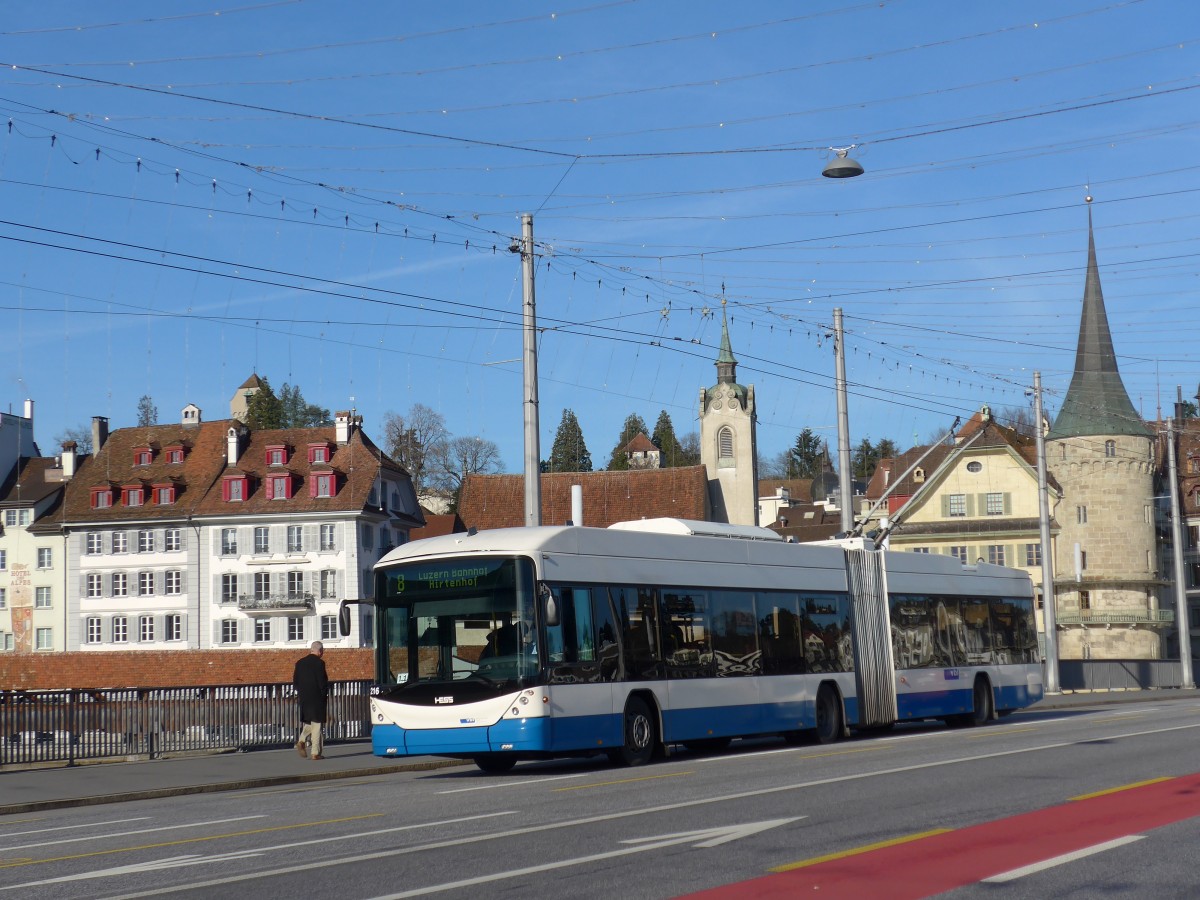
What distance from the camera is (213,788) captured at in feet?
61.8

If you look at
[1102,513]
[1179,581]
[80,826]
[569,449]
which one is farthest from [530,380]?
[569,449]

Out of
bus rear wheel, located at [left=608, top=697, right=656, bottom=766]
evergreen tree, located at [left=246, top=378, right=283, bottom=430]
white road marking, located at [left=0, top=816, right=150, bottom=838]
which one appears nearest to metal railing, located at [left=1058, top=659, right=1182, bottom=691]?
bus rear wheel, located at [left=608, top=697, right=656, bottom=766]

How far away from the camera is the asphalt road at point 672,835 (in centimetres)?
891

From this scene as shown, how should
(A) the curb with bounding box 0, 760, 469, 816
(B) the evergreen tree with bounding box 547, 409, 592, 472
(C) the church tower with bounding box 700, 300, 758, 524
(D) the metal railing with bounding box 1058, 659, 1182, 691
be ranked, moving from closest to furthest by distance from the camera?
(A) the curb with bounding box 0, 760, 469, 816 → (D) the metal railing with bounding box 1058, 659, 1182, 691 → (C) the church tower with bounding box 700, 300, 758, 524 → (B) the evergreen tree with bounding box 547, 409, 592, 472

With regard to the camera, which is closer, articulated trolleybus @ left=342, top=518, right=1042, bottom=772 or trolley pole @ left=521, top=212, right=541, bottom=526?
articulated trolleybus @ left=342, top=518, right=1042, bottom=772

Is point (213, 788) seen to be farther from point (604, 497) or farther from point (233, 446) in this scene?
point (604, 497)

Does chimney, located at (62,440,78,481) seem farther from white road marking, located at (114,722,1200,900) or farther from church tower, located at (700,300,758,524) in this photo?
white road marking, located at (114,722,1200,900)

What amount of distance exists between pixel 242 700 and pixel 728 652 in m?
8.54

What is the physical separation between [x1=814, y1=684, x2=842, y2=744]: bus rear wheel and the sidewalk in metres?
5.53

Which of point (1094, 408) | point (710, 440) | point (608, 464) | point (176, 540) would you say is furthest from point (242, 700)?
point (608, 464)

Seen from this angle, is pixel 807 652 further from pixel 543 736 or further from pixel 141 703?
pixel 141 703

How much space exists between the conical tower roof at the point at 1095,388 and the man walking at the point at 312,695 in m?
63.6

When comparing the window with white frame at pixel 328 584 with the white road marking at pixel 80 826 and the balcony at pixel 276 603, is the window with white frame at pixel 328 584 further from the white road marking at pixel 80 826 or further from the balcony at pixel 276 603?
the white road marking at pixel 80 826

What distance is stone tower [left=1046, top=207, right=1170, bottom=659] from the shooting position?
78812mm
